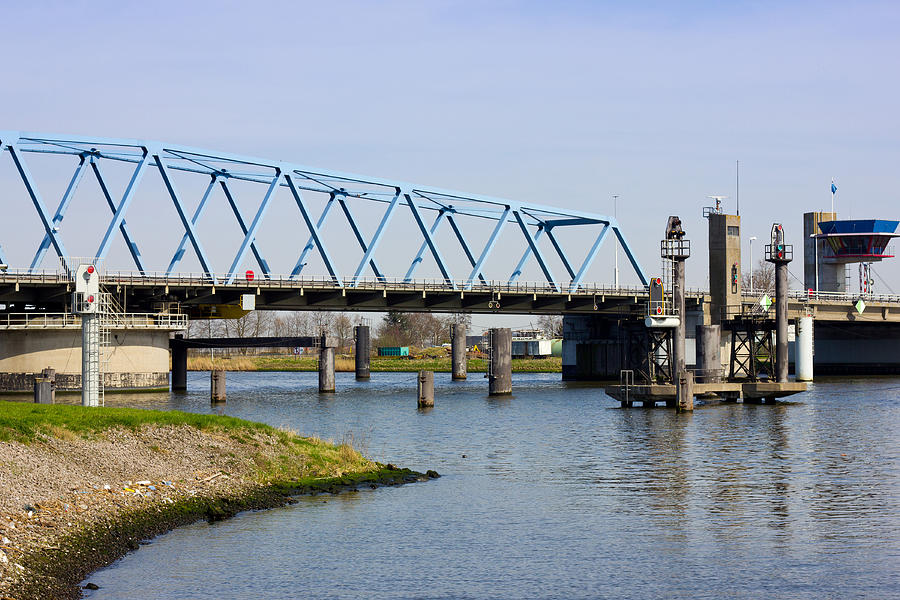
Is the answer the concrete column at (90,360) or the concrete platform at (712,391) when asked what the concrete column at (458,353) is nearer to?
the concrete platform at (712,391)

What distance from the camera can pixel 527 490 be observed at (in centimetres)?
3625

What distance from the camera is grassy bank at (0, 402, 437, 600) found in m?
22.5

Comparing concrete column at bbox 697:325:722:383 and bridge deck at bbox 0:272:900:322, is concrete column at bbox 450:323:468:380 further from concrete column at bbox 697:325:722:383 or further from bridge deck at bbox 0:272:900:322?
concrete column at bbox 697:325:722:383

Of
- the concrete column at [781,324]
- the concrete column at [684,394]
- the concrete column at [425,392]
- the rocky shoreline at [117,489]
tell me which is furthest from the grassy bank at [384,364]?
the rocky shoreline at [117,489]

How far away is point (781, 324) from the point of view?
3046 inches

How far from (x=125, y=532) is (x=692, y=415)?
47.4 metres

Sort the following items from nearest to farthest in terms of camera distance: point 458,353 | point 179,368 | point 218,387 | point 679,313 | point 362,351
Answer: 1. point 679,313
2. point 218,387
3. point 179,368
4. point 458,353
5. point 362,351

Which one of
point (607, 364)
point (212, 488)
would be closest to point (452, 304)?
point (607, 364)

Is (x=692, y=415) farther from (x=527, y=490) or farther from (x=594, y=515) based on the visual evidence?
(x=594, y=515)

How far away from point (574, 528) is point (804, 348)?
82.8 m

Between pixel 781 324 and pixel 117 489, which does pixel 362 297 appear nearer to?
pixel 781 324

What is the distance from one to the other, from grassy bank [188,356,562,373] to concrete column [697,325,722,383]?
79.6 m

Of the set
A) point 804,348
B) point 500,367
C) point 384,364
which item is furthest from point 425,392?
point 384,364

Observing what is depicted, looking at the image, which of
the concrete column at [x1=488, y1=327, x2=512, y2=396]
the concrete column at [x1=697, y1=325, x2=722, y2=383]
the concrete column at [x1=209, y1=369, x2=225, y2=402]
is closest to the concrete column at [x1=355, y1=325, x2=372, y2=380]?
the concrete column at [x1=488, y1=327, x2=512, y2=396]
